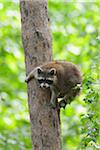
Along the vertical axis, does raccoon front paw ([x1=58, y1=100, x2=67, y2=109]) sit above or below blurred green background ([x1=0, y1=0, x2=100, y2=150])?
below

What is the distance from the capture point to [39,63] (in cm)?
611

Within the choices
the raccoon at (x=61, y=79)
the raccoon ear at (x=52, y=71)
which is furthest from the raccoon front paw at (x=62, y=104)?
the raccoon ear at (x=52, y=71)

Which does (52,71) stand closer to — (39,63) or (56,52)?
(39,63)

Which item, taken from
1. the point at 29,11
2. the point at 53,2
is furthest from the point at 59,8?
the point at 29,11

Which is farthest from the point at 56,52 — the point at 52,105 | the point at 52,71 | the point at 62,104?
the point at 52,105

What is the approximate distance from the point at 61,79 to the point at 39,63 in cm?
77

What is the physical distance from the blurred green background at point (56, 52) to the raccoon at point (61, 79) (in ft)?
7.24

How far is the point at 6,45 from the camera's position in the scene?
980cm

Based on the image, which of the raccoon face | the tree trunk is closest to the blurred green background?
the raccoon face

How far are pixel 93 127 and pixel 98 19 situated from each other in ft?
19.0

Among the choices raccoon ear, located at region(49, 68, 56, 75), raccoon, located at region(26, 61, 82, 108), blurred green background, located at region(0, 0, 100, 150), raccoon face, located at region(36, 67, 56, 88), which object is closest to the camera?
→ raccoon face, located at region(36, 67, 56, 88)

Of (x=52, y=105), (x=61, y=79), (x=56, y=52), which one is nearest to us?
(x=52, y=105)

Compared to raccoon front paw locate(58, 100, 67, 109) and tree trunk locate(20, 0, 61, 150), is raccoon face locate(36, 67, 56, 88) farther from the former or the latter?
raccoon front paw locate(58, 100, 67, 109)

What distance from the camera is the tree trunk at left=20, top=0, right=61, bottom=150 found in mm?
5848
